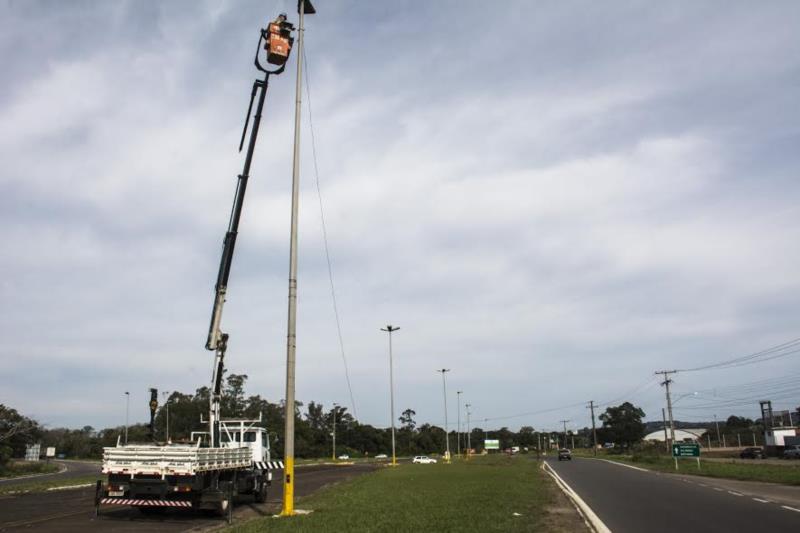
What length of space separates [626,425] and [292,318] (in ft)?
454

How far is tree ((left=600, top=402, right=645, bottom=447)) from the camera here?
465 feet

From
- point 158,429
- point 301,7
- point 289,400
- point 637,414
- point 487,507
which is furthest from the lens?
point 637,414

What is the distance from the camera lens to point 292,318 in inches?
707

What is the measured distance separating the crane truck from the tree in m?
132

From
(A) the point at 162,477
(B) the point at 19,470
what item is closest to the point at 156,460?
(A) the point at 162,477

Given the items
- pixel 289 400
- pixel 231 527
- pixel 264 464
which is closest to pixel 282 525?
pixel 231 527

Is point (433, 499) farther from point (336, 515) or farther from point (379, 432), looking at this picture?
point (379, 432)

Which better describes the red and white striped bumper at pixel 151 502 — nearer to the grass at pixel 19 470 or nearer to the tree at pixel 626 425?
the grass at pixel 19 470

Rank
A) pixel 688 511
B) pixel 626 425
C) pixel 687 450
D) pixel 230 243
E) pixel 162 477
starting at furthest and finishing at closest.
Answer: pixel 626 425
pixel 687 450
pixel 230 243
pixel 688 511
pixel 162 477

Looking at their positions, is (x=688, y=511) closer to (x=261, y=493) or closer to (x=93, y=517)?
(x=261, y=493)

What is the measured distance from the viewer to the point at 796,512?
17.2 m

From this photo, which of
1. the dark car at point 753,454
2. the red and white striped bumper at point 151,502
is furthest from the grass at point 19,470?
the dark car at point 753,454

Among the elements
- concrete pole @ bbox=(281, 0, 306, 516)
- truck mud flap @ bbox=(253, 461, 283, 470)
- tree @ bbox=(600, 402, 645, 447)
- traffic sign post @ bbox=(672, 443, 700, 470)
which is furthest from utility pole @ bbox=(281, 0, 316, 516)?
tree @ bbox=(600, 402, 645, 447)

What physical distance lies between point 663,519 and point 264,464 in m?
12.7
